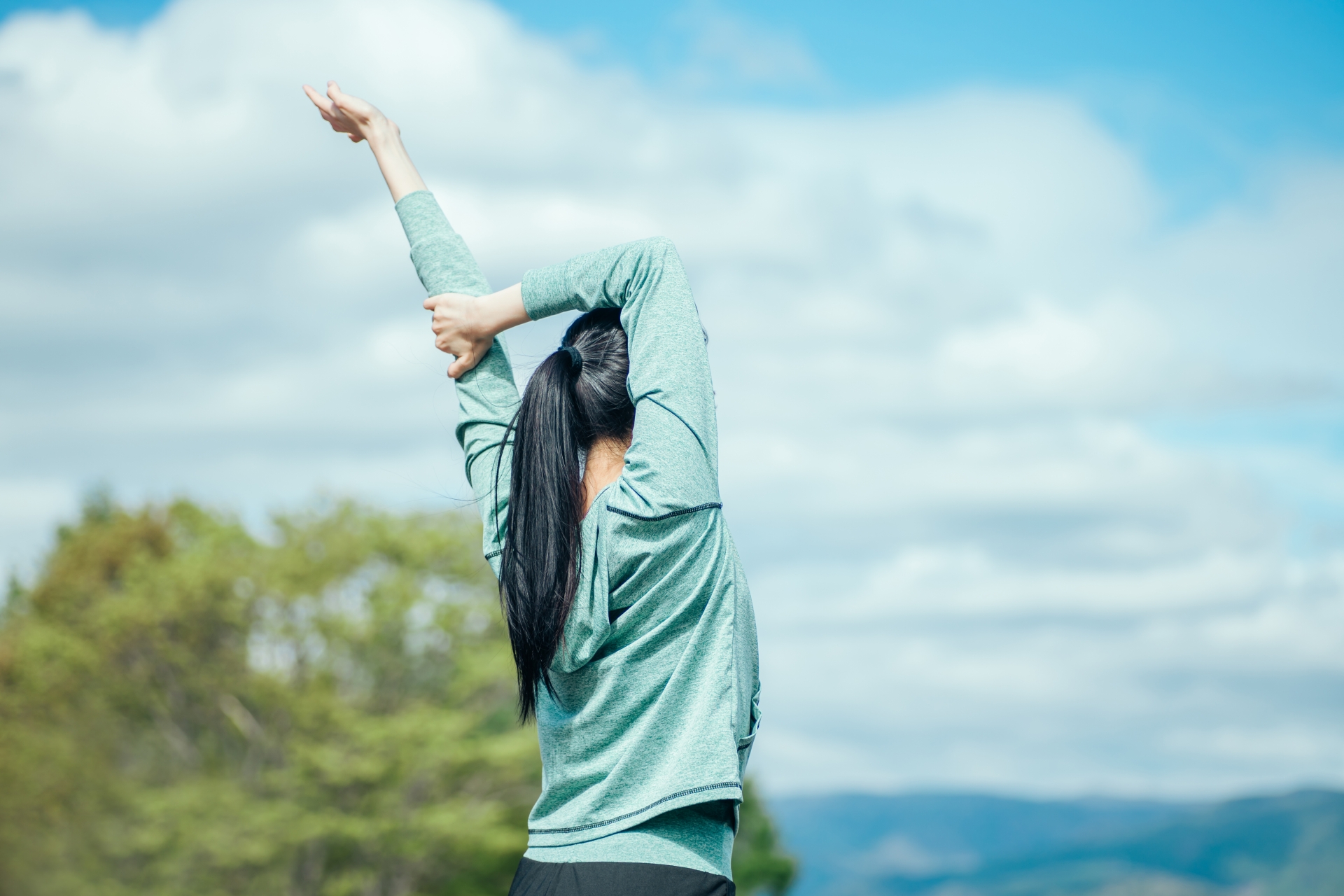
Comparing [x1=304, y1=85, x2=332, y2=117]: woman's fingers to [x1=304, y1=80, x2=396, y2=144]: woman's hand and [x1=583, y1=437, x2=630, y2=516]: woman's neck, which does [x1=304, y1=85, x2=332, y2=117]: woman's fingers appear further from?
[x1=583, y1=437, x2=630, y2=516]: woman's neck

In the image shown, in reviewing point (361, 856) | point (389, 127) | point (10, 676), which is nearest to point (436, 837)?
point (361, 856)

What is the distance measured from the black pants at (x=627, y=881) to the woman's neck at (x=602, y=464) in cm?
55

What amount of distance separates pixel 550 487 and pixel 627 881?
591 millimetres

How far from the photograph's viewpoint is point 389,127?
2.35 metres

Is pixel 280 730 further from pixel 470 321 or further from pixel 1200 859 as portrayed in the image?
pixel 1200 859

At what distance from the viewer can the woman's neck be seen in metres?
1.91

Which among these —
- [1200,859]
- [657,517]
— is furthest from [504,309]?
[1200,859]

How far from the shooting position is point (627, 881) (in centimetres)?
172

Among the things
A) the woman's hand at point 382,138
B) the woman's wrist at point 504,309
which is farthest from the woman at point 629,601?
the woman's hand at point 382,138

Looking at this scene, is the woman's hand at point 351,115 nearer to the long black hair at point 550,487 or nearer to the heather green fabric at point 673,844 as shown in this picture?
the long black hair at point 550,487

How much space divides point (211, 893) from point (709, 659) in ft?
63.1

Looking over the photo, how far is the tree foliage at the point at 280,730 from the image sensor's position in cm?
1820

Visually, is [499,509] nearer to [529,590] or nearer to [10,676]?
[529,590]

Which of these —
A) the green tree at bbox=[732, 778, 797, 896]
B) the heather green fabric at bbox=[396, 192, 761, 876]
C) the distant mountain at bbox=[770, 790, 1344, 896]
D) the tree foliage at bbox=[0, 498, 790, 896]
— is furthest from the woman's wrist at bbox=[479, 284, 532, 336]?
the distant mountain at bbox=[770, 790, 1344, 896]
